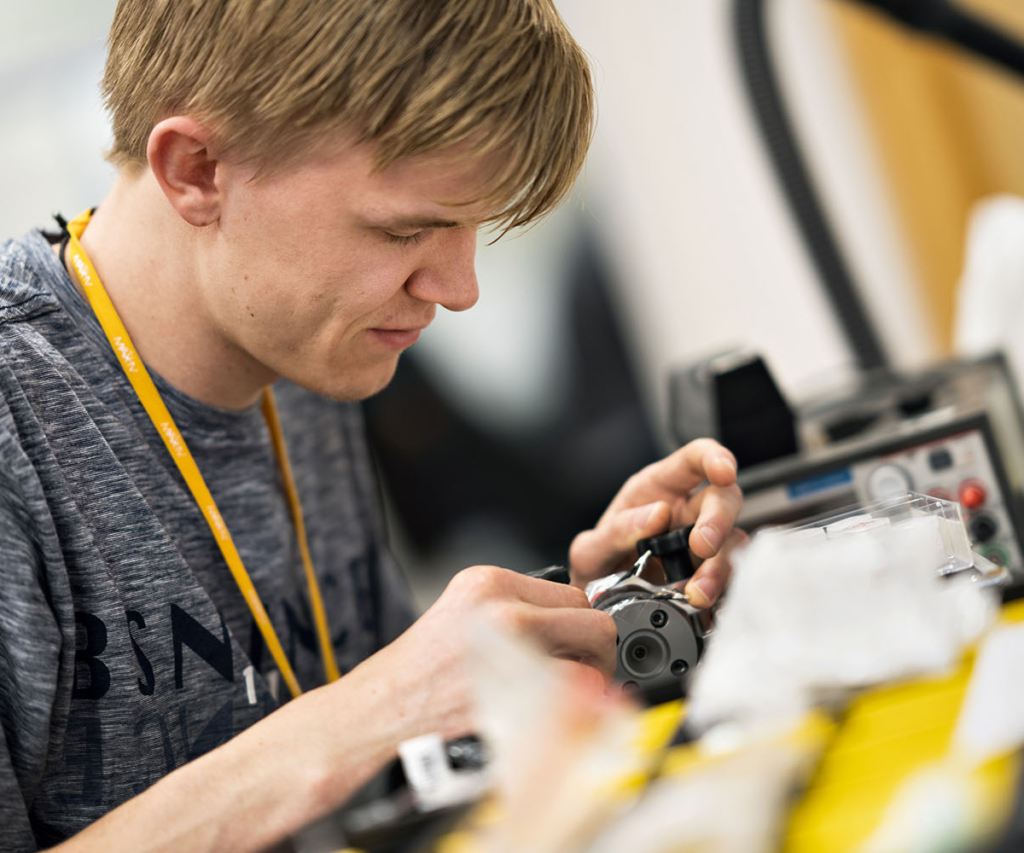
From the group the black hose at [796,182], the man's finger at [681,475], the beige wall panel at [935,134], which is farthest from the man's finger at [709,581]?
the beige wall panel at [935,134]

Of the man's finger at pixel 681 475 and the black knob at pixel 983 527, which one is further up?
the man's finger at pixel 681 475

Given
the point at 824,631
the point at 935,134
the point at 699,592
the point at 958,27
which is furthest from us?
the point at 935,134

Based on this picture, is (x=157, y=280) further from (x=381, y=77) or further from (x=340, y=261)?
(x=381, y=77)

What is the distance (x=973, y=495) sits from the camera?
1013 millimetres

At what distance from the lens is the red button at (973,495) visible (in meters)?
1.01

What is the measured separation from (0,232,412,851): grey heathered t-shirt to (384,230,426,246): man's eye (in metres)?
0.31

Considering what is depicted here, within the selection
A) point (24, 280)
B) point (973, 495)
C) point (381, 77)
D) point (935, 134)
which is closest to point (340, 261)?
point (381, 77)

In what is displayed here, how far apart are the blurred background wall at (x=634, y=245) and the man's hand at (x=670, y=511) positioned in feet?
5.83

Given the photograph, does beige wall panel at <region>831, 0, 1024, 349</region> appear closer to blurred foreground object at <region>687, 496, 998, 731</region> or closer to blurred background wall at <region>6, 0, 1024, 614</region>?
blurred background wall at <region>6, 0, 1024, 614</region>

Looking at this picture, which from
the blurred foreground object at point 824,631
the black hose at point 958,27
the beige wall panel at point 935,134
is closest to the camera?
the blurred foreground object at point 824,631

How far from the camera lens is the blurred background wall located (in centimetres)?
283

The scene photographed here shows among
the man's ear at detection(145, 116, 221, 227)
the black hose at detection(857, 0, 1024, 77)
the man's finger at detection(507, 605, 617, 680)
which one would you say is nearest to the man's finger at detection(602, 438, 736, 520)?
the man's finger at detection(507, 605, 617, 680)

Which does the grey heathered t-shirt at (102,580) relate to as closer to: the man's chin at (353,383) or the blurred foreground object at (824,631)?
the man's chin at (353,383)

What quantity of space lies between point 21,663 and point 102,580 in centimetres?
10
